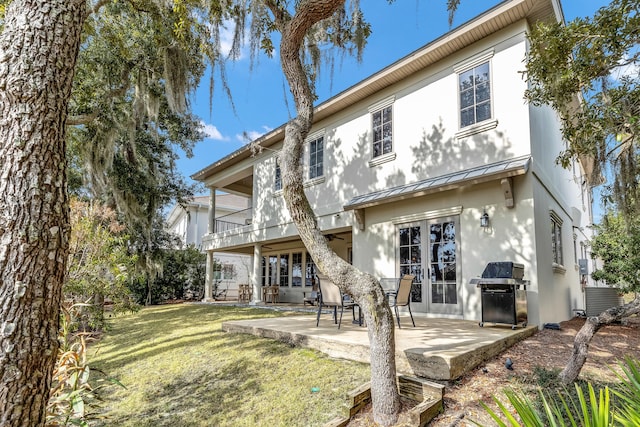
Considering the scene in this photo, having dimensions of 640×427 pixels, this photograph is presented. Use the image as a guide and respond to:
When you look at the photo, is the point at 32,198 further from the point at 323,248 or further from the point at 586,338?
the point at 586,338

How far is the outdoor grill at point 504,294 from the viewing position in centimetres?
563

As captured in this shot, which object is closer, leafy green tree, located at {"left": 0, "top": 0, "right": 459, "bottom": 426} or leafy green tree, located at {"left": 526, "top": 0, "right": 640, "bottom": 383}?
leafy green tree, located at {"left": 0, "top": 0, "right": 459, "bottom": 426}

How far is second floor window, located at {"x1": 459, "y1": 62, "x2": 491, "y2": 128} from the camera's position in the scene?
7125 mm

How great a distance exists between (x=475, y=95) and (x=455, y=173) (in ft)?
5.18

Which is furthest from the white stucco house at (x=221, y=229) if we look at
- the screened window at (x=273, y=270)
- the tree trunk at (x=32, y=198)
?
the tree trunk at (x=32, y=198)

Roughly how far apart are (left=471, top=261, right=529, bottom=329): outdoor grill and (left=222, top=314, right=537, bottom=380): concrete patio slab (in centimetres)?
17

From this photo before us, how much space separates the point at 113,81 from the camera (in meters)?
8.92

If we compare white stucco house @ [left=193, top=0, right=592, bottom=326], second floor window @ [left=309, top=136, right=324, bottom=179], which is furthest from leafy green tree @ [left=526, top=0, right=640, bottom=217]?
second floor window @ [left=309, top=136, right=324, bottom=179]

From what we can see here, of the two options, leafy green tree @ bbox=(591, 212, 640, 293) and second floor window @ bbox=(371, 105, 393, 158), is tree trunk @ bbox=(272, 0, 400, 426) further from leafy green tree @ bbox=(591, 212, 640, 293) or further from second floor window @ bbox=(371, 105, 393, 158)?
leafy green tree @ bbox=(591, 212, 640, 293)

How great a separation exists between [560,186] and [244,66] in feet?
26.8

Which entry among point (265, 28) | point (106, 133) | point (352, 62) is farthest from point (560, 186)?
point (106, 133)

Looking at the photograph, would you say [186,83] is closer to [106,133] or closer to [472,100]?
[106,133]

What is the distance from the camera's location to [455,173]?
7.33m

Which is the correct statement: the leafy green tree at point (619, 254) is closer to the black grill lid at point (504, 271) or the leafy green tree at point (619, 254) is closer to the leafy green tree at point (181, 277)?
the black grill lid at point (504, 271)
